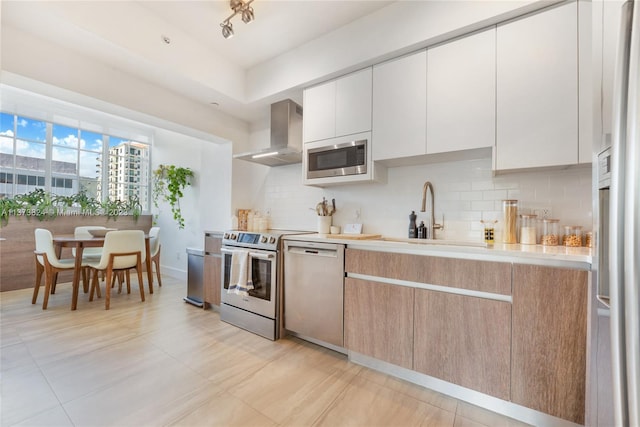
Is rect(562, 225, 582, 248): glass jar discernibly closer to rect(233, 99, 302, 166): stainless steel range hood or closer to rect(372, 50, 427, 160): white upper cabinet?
rect(372, 50, 427, 160): white upper cabinet

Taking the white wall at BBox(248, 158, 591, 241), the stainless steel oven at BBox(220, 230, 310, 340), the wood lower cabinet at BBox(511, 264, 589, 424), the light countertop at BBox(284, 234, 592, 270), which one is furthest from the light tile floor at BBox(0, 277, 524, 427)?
the white wall at BBox(248, 158, 591, 241)

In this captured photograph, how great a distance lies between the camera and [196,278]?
11.2ft

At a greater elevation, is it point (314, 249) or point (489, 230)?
point (489, 230)

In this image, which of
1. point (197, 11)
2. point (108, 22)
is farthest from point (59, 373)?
point (197, 11)

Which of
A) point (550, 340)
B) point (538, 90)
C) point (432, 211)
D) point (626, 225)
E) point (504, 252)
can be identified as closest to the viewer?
point (626, 225)

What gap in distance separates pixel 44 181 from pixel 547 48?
6764mm

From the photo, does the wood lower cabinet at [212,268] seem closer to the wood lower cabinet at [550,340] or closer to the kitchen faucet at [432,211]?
the kitchen faucet at [432,211]

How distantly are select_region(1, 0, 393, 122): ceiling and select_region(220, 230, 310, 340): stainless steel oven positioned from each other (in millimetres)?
1728

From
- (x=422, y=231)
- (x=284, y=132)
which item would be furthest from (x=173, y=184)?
(x=422, y=231)

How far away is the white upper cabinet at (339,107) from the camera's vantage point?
2.41 m

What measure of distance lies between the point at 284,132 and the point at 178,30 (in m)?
1.35

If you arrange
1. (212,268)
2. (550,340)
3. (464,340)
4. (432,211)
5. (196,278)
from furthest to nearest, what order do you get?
1. (196,278)
2. (212,268)
3. (432,211)
4. (464,340)
5. (550,340)

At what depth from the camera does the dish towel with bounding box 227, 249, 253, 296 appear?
2.59 meters

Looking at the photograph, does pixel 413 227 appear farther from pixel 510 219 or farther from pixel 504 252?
pixel 504 252
